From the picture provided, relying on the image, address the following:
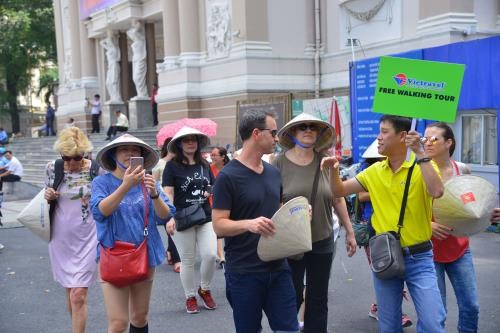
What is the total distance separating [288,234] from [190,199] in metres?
2.62

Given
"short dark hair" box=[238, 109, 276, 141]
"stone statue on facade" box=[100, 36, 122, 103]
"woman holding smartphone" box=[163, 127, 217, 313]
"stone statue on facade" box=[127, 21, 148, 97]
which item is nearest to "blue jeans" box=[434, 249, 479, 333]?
"short dark hair" box=[238, 109, 276, 141]

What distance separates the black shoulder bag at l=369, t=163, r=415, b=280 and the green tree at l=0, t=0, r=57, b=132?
3166cm

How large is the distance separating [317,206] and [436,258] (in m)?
0.91

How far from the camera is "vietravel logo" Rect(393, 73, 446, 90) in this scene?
3.40 meters

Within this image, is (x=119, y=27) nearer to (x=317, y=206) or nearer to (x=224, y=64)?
(x=224, y=64)

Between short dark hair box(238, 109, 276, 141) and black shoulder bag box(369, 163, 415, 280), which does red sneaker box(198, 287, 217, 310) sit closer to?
black shoulder bag box(369, 163, 415, 280)

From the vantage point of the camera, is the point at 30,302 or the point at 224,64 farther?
the point at 224,64

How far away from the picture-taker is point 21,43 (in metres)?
33.2

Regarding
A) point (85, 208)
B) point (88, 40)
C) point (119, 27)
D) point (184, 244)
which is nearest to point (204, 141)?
point (184, 244)

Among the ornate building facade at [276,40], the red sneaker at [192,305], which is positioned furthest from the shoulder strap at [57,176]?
the ornate building facade at [276,40]

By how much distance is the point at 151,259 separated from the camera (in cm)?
381

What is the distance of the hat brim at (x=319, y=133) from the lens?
3943mm

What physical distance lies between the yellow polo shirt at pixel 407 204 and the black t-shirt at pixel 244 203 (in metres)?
0.70

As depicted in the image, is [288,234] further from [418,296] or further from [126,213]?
[126,213]
